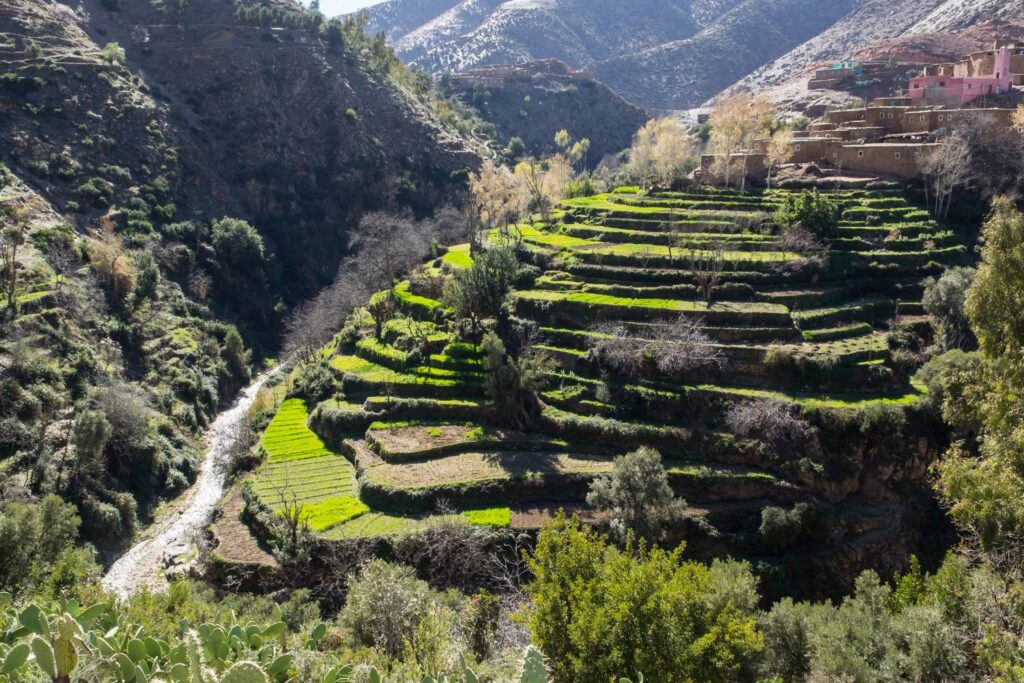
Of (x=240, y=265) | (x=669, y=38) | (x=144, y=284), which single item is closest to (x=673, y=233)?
(x=144, y=284)

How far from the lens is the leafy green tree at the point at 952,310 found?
3431 centimetres

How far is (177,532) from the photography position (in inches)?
1305

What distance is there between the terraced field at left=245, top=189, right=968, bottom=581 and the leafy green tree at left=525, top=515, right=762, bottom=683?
1334cm

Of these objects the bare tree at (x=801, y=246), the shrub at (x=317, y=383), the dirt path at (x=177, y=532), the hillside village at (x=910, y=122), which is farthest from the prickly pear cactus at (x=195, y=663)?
the hillside village at (x=910, y=122)

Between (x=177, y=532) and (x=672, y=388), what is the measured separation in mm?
25314

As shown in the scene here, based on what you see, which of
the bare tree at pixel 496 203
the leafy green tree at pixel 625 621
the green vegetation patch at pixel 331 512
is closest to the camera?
the leafy green tree at pixel 625 621

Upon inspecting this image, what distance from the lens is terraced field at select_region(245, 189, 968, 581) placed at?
29578 mm

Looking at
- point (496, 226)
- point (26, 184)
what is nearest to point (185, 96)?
point (26, 184)

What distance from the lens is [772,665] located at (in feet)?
61.1

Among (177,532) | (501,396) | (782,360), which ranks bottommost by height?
(177,532)

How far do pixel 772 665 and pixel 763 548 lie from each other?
9775 millimetres

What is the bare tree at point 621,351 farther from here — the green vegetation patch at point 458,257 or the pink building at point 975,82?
the pink building at point 975,82

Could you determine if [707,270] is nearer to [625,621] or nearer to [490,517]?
[490,517]

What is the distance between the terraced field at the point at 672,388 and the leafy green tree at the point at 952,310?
72.1 inches
